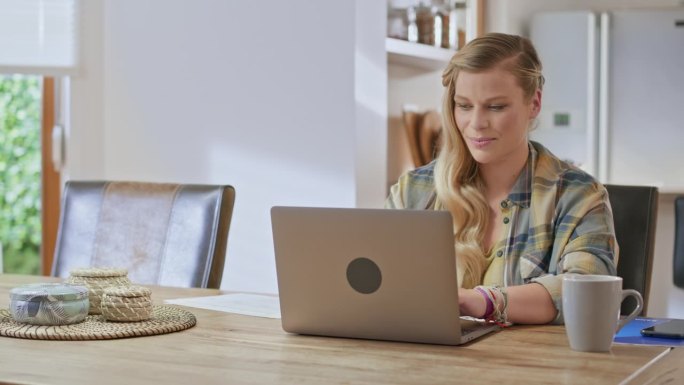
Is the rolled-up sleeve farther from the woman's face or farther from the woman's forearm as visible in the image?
the woman's face

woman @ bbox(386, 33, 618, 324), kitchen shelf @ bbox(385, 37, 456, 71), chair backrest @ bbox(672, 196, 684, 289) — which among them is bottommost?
chair backrest @ bbox(672, 196, 684, 289)

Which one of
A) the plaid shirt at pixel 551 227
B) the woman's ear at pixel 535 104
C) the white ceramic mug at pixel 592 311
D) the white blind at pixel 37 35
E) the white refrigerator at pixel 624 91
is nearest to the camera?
the white ceramic mug at pixel 592 311

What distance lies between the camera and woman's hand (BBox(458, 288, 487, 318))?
1611mm

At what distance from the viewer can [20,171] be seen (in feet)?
16.9

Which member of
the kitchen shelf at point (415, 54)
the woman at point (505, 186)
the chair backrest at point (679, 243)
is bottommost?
the chair backrest at point (679, 243)

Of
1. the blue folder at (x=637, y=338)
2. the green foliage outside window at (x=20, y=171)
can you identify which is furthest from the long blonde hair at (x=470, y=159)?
the green foliage outside window at (x=20, y=171)

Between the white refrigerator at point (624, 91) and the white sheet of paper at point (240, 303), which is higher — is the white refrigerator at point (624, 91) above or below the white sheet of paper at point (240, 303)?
above

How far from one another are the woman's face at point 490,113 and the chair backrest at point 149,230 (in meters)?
0.60

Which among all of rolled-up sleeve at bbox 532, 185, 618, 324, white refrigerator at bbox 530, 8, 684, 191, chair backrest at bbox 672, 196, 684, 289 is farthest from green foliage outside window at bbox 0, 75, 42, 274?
rolled-up sleeve at bbox 532, 185, 618, 324

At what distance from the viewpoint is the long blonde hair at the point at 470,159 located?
1.96 metres

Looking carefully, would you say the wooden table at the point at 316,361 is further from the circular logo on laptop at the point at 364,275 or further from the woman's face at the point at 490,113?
the woman's face at the point at 490,113

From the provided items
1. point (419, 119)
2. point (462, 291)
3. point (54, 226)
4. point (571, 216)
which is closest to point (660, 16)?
point (419, 119)

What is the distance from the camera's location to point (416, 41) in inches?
154

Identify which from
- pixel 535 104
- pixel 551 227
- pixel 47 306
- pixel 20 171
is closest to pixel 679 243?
pixel 535 104
